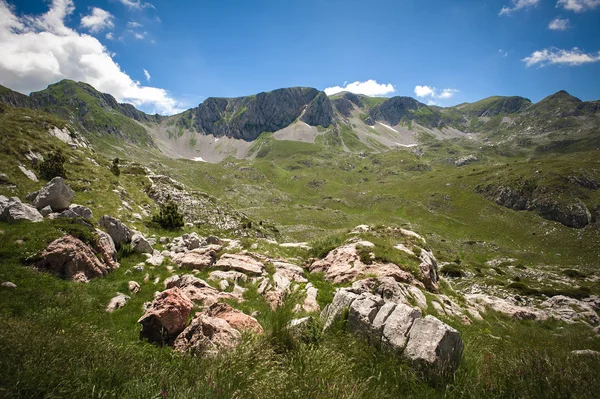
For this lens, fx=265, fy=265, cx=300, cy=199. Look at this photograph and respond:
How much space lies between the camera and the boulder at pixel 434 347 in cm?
727

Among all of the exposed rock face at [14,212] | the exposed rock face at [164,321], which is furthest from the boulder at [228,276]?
the exposed rock face at [14,212]

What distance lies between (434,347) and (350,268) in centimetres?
1436

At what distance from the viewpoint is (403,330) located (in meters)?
8.38

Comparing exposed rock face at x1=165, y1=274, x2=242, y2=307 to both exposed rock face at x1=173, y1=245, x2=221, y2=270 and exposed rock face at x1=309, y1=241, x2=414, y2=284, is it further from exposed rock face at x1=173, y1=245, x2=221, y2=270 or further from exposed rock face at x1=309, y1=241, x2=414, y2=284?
exposed rock face at x1=309, y1=241, x2=414, y2=284

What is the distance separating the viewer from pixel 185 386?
5.33m

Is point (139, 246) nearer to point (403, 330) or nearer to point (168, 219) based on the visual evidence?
point (168, 219)

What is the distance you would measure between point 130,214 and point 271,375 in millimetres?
32179

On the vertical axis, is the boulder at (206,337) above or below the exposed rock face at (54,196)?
below

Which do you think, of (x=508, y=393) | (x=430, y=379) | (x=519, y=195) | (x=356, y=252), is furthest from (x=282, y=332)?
(x=519, y=195)

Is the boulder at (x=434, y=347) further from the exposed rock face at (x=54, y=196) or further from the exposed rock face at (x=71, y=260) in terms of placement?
the exposed rock face at (x=54, y=196)

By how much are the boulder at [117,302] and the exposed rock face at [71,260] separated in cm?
260

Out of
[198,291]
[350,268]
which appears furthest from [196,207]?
[198,291]

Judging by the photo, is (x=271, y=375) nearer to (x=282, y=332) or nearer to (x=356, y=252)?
(x=282, y=332)

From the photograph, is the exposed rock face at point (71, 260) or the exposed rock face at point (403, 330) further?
the exposed rock face at point (71, 260)
